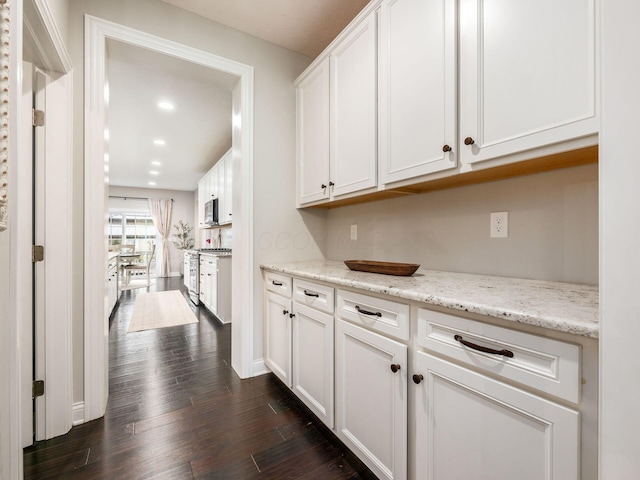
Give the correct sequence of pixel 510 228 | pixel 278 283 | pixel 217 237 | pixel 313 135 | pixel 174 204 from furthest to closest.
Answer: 1. pixel 174 204
2. pixel 217 237
3. pixel 313 135
4. pixel 278 283
5. pixel 510 228

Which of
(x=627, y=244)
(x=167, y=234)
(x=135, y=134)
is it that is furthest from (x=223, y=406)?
(x=167, y=234)

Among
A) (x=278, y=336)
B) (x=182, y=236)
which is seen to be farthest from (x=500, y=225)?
(x=182, y=236)

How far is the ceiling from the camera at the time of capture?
1979mm

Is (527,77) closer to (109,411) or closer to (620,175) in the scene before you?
(620,175)

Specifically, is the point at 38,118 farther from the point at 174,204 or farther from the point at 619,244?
the point at 174,204

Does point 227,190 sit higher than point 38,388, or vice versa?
point 227,190

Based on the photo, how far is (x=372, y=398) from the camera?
3.95 ft

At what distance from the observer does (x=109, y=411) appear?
5.82 feet

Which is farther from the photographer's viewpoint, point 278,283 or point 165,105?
point 165,105

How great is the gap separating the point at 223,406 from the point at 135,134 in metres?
4.04

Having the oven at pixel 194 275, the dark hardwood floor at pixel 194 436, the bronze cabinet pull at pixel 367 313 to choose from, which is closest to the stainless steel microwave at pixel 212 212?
the oven at pixel 194 275

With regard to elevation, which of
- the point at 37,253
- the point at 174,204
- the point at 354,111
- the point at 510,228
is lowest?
the point at 37,253

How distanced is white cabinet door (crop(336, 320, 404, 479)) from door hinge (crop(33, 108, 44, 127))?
6.18 ft

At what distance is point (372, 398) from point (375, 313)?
14.3 inches
